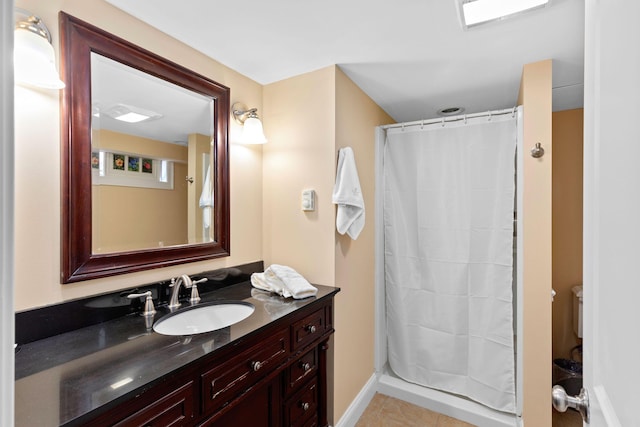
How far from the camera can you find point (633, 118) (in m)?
0.44

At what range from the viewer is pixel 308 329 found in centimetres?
155

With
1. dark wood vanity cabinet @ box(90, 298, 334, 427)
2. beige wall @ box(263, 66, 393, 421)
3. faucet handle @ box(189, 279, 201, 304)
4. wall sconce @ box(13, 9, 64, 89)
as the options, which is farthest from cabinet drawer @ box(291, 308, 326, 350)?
wall sconce @ box(13, 9, 64, 89)

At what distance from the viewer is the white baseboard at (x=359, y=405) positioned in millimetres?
1954

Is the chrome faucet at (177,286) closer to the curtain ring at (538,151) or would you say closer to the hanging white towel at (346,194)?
the hanging white towel at (346,194)

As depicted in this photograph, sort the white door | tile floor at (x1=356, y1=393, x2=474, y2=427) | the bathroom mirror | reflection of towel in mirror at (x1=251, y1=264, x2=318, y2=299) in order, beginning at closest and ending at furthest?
the white door
the bathroom mirror
reflection of towel in mirror at (x1=251, y1=264, x2=318, y2=299)
tile floor at (x1=356, y1=393, x2=474, y2=427)

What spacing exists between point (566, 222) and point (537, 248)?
1131mm

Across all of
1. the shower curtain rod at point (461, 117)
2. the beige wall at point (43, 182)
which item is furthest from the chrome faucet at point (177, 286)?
the shower curtain rod at point (461, 117)

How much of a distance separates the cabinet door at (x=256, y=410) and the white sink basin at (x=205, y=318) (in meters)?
0.31

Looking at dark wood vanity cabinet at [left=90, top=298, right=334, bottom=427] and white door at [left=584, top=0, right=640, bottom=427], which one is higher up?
white door at [left=584, top=0, right=640, bottom=427]

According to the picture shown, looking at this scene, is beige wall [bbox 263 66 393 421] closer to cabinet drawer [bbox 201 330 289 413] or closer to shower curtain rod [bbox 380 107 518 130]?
shower curtain rod [bbox 380 107 518 130]

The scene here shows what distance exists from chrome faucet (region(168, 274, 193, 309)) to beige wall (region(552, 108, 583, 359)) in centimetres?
288

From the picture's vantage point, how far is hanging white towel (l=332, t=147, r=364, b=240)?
178cm

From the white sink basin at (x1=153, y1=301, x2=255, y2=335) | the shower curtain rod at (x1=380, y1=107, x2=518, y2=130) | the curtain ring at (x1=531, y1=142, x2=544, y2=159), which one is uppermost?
the shower curtain rod at (x1=380, y1=107, x2=518, y2=130)

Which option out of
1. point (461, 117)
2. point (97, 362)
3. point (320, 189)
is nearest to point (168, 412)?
point (97, 362)
